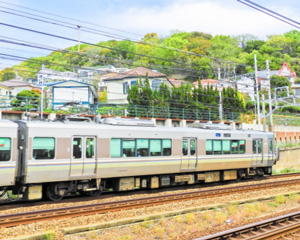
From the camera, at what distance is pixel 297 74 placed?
100250mm

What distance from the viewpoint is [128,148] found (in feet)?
50.5

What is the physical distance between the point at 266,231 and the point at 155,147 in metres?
7.56

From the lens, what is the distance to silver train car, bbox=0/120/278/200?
12680 mm

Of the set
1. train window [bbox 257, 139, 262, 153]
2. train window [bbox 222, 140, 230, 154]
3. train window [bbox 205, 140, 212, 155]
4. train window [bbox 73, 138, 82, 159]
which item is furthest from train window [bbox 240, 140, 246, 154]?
train window [bbox 73, 138, 82, 159]

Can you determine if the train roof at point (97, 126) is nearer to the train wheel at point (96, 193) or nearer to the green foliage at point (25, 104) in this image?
the train wheel at point (96, 193)

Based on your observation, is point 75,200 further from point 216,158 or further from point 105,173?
point 216,158

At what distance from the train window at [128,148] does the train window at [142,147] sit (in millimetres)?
260

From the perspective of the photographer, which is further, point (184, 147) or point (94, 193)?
point (184, 147)

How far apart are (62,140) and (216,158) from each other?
882cm

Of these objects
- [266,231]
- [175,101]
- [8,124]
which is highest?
[175,101]

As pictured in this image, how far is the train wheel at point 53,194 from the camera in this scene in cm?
1374

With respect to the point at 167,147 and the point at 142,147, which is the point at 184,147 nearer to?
the point at 167,147

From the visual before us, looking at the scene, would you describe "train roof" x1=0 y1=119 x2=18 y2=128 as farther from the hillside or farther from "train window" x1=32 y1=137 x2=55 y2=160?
the hillside

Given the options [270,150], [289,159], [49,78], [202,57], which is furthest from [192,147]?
[202,57]
